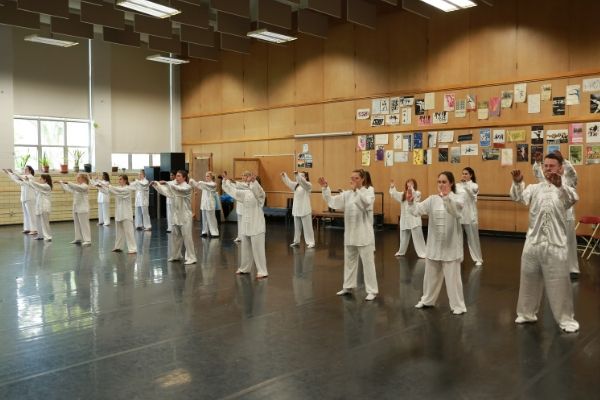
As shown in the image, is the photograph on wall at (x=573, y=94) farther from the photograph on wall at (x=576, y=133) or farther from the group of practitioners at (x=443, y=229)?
the group of practitioners at (x=443, y=229)

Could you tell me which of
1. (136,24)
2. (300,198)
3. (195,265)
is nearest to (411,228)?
(300,198)

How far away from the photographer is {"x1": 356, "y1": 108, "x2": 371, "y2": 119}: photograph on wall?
14328 millimetres

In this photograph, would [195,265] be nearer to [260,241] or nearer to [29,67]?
[260,241]

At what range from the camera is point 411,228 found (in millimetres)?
9391

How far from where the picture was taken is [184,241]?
29.0 ft

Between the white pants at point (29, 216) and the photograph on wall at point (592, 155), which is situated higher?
the photograph on wall at point (592, 155)

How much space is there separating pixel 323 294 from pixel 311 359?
2331mm

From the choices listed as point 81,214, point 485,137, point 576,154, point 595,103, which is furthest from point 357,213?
point 81,214

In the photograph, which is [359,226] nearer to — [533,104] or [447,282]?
[447,282]

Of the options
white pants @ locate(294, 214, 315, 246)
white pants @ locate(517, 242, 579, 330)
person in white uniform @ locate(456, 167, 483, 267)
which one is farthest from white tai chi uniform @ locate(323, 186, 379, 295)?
white pants @ locate(294, 214, 315, 246)

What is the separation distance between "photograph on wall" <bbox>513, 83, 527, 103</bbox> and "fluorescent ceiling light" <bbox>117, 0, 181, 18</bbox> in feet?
24.5

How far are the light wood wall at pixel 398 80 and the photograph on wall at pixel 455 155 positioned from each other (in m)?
0.14

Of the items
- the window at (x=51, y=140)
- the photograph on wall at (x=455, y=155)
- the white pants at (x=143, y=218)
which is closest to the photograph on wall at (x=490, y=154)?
the photograph on wall at (x=455, y=155)

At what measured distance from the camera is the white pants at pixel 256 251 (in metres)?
7.60
